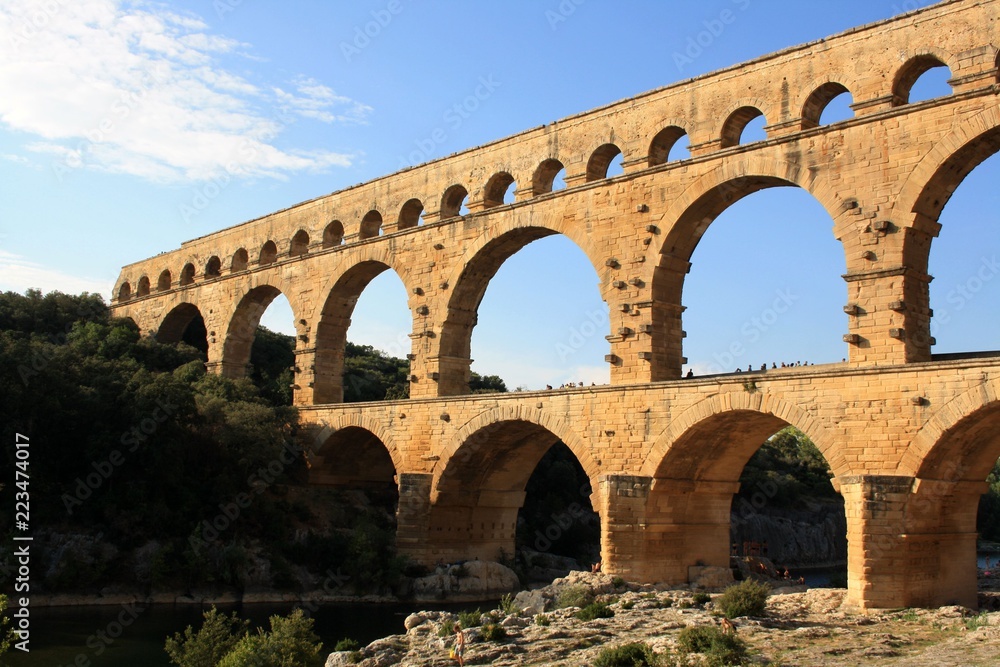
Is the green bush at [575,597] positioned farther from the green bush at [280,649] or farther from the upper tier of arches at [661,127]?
the upper tier of arches at [661,127]

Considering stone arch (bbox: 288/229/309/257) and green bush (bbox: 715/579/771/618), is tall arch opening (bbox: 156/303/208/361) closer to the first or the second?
stone arch (bbox: 288/229/309/257)

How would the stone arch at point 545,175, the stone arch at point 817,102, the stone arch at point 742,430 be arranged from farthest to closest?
1. the stone arch at point 545,175
2. the stone arch at point 817,102
3. the stone arch at point 742,430

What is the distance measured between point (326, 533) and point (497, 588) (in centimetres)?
448

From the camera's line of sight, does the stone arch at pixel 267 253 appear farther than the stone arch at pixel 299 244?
Yes

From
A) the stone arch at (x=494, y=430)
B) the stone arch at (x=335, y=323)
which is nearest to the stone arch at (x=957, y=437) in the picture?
the stone arch at (x=494, y=430)

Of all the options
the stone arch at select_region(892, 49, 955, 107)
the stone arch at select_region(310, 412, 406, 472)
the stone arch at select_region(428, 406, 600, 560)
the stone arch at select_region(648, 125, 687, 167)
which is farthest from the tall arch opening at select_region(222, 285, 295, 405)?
the stone arch at select_region(892, 49, 955, 107)

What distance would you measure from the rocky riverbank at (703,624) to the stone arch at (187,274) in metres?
20.7

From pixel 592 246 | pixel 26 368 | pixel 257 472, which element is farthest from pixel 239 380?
pixel 592 246

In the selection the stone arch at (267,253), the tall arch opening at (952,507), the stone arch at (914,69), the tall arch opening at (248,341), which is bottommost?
the tall arch opening at (952,507)

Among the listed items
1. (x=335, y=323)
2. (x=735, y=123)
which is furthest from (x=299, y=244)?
(x=735, y=123)

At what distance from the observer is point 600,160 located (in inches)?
815

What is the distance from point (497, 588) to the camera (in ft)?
74.3

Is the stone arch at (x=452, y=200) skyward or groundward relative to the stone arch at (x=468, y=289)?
skyward

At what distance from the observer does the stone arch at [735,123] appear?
18.2m
